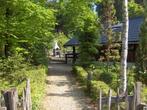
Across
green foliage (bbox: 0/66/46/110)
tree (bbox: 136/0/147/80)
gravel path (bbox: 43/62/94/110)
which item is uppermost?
tree (bbox: 136/0/147/80)

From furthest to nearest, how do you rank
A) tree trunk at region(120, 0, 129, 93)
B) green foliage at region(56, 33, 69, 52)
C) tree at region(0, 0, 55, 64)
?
green foliage at region(56, 33, 69, 52) < tree at region(0, 0, 55, 64) < tree trunk at region(120, 0, 129, 93)

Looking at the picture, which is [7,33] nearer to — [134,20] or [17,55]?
[17,55]

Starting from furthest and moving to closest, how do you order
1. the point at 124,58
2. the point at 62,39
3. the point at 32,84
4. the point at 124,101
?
the point at 62,39 → the point at 32,84 → the point at 124,58 → the point at 124,101

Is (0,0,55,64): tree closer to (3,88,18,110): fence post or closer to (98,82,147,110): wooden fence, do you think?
(98,82,147,110): wooden fence

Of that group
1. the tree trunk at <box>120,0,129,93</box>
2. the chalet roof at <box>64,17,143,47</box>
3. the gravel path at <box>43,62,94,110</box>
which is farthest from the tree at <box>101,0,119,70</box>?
the tree trunk at <box>120,0,129,93</box>

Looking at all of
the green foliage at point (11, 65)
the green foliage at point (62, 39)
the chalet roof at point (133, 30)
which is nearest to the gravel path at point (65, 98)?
the green foliage at point (11, 65)

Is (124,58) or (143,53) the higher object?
(143,53)

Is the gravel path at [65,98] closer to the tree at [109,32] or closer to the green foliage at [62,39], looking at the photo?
the tree at [109,32]

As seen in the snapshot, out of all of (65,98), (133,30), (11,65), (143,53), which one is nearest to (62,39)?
(133,30)

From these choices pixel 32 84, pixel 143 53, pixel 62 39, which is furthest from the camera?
pixel 62 39

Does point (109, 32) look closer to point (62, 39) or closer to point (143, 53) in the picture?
point (143, 53)

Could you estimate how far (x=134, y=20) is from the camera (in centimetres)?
3881

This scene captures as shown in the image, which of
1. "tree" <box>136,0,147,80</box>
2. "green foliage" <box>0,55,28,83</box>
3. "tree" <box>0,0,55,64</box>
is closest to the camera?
"green foliage" <box>0,55,28,83</box>

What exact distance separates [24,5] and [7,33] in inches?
77.4
